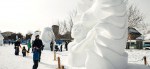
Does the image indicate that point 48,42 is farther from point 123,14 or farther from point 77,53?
point 123,14

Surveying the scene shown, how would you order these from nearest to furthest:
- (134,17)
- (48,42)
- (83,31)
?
(83,31) → (48,42) → (134,17)

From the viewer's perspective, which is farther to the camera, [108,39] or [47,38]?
[47,38]

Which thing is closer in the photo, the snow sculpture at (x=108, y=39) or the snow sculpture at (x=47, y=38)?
the snow sculpture at (x=108, y=39)

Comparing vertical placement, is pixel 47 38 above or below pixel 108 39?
below

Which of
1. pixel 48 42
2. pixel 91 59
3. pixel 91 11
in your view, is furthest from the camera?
pixel 48 42

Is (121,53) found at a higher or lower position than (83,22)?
lower

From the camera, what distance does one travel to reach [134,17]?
6694cm

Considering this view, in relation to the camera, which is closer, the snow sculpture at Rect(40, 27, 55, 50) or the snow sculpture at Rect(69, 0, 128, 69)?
the snow sculpture at Rect(69, 0, 128, 69)

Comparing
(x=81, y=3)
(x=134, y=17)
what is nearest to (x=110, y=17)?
(x=81, y=3)

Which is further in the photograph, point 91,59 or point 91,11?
point 91,11

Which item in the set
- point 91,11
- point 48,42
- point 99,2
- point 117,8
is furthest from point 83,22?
point 48,42

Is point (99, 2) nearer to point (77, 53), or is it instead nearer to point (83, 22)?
point (83, 22)

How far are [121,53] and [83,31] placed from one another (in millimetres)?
5168

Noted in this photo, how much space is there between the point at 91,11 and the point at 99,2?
127 centimetres
